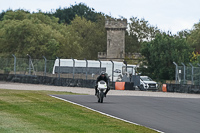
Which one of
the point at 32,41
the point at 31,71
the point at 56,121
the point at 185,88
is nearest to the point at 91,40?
the point at 32,41

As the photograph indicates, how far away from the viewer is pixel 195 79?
44.0 meters

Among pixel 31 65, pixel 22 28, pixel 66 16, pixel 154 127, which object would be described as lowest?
pixel 154 127

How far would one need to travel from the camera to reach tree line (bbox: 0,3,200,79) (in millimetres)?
66500

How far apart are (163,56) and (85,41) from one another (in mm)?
61556

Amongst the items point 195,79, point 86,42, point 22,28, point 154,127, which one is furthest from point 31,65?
point 86,42

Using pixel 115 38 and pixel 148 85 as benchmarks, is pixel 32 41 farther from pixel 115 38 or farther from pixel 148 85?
pixel 148 85

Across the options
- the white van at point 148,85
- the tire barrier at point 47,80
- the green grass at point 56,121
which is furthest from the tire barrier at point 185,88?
the green grass at point 56,121

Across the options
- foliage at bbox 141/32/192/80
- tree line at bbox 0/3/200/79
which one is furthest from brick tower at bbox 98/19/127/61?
foliage at bbox 141/32/192/80

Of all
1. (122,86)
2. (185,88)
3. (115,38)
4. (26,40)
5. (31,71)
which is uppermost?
(115,38)

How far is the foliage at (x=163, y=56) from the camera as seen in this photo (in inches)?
2564

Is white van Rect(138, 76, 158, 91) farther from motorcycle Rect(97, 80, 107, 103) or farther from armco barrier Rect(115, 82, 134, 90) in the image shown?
motorcycle Rect(97, 80, 107, 103)

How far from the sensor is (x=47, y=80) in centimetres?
4912

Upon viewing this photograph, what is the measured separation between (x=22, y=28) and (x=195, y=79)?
54.5 m

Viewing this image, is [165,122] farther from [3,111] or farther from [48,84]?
[48,84]
